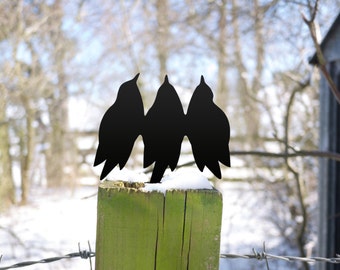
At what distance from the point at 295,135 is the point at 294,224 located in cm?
170

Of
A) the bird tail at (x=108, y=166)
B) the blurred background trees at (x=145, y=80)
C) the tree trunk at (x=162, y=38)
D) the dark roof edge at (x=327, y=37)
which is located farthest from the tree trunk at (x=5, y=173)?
the bird tail at (x=108, y=166)

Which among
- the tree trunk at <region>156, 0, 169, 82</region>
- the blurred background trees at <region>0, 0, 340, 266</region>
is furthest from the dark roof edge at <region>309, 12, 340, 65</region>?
the tree trunk at <region>156, 0, 169, 82</region>

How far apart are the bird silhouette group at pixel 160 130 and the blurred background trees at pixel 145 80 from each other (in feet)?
15.4

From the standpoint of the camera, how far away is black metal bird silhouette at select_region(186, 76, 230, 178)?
1133 millimetres

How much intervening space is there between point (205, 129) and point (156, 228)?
0.32 metres

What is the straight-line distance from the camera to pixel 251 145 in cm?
802

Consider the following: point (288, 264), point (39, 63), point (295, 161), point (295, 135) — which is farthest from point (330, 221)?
point (39, 63)

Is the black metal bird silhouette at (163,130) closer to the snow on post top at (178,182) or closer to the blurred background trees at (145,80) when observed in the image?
the snow on post top at (178,182)

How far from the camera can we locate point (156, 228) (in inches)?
38.0

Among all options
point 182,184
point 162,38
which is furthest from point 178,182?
point 162,38

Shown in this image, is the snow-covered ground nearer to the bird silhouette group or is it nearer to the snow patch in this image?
the bird silhouette group

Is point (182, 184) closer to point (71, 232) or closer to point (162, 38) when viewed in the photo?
point (71, 232)

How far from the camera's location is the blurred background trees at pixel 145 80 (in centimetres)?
655

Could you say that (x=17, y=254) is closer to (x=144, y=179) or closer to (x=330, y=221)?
(x=330, y=221)
